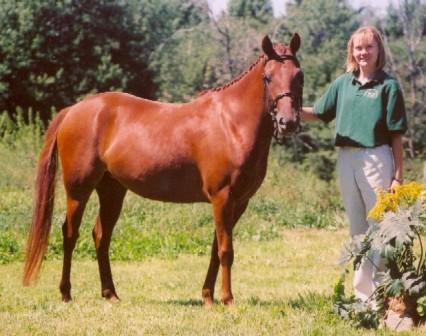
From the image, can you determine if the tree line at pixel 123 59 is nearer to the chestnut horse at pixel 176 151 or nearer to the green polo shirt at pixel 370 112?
the chestnut horse at pixel 176 151

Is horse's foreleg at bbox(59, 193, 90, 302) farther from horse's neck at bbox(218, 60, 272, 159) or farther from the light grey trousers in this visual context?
the light grey trousers

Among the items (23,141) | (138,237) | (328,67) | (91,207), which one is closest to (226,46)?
(328,67)

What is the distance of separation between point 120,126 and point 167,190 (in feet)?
2.53

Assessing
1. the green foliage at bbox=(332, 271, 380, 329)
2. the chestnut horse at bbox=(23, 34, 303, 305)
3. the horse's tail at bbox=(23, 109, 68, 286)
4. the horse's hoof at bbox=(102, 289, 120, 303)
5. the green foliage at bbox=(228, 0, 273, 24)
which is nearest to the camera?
the green foliage at bbox=(332, 271, 380, 329)

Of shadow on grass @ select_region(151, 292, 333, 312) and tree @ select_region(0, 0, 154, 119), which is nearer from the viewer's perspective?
shadow on grass @ select_region(151, 292, 333, 312)

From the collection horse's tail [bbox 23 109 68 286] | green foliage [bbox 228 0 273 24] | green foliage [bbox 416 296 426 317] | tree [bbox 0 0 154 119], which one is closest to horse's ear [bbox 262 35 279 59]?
green foliage [bbox 416 296 426 317]

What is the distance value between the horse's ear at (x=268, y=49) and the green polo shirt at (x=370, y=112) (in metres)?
0.58

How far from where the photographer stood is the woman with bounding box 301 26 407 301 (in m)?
4.89

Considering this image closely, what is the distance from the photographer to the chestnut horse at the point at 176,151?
5336 mm

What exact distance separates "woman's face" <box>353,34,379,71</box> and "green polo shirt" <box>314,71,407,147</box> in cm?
11

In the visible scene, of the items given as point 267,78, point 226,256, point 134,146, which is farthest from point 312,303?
Result: point 134,146

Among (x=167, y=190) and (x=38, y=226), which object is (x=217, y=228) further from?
(x=38, y=226)

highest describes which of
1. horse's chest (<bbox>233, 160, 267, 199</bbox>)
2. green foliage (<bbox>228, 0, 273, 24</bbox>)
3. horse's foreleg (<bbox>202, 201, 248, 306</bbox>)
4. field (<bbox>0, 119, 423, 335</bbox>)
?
green foliage (<bbox>228, 0, 273, 24</bbox>)

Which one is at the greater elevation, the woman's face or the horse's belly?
the woman's face
